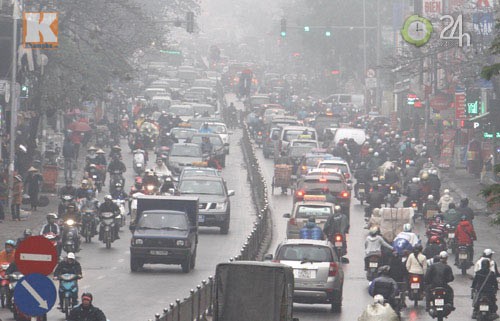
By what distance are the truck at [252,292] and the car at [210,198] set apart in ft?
70.9

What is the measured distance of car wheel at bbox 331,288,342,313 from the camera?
99.8ft

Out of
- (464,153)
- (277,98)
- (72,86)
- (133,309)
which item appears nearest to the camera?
(133,309)

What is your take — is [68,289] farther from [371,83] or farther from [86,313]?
[371,83]

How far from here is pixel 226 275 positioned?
2408cm

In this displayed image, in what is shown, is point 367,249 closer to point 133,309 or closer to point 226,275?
point 133,309

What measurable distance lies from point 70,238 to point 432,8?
1547 inches

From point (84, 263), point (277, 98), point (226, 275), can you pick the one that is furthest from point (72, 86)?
point (277, 98)

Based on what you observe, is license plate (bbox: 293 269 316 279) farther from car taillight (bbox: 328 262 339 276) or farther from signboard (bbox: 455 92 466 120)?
signboard (bbox: 455 92 466 120)

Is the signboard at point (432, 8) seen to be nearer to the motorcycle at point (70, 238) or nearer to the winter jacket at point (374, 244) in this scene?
the motorcycle at point (70, 238)

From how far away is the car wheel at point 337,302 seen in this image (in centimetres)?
3042

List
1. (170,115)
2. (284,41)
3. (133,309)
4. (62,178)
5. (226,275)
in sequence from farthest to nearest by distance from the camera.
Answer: (284,41) < (170,115) < (62,178) < (133,309) < (226,275)

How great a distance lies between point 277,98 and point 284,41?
5273cm

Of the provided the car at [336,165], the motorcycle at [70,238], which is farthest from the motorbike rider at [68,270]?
the car at [336,165]

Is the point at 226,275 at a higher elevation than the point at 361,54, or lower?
lower
